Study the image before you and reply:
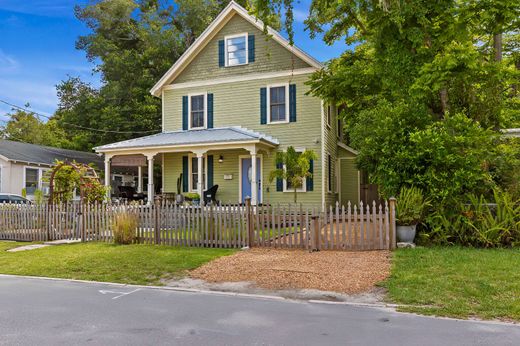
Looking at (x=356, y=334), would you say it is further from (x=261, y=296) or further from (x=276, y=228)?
(x=276, y=228)

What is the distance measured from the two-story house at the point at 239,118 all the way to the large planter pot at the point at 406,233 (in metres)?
7.57

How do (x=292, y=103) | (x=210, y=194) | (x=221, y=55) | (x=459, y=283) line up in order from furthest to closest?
(x=221, y=55) → (x=292, y=103) → (x=210, y=194) → (x=459, y=283)

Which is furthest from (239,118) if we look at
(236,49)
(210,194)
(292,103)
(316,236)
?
(316,236)

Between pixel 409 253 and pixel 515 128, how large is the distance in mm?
9390

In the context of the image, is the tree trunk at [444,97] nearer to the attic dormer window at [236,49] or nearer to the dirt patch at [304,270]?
the dirt patch at [304,270]

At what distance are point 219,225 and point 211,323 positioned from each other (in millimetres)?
5629

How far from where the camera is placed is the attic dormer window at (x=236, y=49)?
18469 millimetres

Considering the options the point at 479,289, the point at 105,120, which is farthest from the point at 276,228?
the point at 105,120

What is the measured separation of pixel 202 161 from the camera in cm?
1828

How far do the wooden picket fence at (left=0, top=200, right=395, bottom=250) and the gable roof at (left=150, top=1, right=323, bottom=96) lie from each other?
28.5ft

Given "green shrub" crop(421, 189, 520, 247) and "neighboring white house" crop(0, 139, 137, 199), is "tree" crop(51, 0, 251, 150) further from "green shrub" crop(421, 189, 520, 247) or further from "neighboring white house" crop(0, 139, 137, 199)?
"green shrub" crop(421, 189, 520, 247)

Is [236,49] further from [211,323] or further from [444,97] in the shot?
[211,323]

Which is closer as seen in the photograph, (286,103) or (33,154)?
(286,103)

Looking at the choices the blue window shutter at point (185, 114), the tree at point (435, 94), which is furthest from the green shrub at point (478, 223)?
the blue window shutter at point (185, 114)
